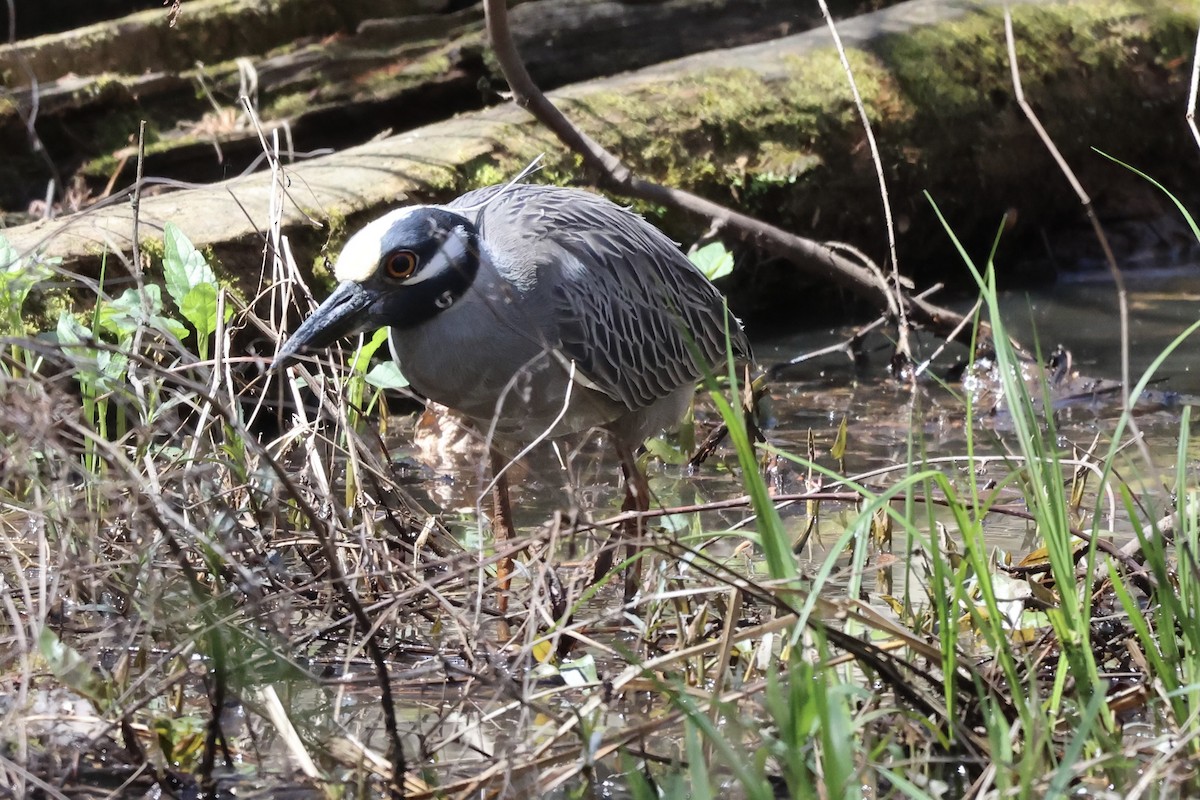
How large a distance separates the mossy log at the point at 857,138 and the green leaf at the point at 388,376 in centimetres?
160

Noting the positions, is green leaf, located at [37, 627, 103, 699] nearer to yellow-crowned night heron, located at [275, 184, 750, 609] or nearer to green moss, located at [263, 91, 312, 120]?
yellow-crowned night heron, located at [275, 184, 750, 609]

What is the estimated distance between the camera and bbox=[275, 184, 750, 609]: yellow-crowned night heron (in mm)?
3666

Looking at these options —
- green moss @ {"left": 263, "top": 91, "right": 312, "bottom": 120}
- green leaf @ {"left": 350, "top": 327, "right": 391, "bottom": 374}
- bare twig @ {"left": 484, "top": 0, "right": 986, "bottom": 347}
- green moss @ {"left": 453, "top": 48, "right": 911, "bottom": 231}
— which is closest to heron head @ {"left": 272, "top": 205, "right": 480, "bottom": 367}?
green leaf @ {"left": 350, "top": 327, "right": 391, "bottom": 374}

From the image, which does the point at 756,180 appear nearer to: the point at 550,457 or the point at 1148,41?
the point at 550,457

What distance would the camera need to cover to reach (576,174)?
21.6 ft

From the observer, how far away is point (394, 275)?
12.1 feet

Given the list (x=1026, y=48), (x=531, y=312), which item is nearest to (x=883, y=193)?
(x=531, y=312)

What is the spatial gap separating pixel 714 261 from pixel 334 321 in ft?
6.27

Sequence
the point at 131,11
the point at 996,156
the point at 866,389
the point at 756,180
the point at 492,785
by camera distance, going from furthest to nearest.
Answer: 1. the point at 131,11
2. the point at 996,156
3. the point at 756,180
4. the point at 866,389
5. the point at 492,785

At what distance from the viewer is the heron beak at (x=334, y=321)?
350 centimetres

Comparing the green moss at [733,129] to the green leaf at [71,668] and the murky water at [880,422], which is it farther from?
the green leaf at [71,668]

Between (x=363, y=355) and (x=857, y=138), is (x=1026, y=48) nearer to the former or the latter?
(x=857, y=138)

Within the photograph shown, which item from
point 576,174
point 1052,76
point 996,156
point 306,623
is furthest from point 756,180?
point 306,623

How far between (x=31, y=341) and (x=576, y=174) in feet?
15.0
